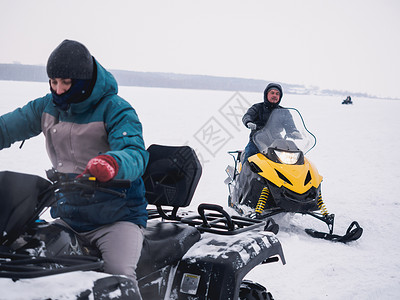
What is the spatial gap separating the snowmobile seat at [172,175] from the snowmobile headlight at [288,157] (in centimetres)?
299

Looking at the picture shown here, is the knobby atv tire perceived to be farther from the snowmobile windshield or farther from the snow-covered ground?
the snowmobile windshield

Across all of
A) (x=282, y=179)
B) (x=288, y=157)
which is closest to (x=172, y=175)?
(x=282, y=179)

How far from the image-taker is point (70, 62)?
6.14 feet

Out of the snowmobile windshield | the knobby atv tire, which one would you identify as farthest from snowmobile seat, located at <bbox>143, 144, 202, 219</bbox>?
the snowmobile windshield

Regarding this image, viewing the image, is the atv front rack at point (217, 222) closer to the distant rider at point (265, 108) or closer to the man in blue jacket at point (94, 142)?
the man in blue jacket at point (94, 142)

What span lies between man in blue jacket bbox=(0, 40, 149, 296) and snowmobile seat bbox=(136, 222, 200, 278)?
117 millimetres

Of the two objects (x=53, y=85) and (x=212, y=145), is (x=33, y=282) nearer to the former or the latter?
(x=53, y=85)

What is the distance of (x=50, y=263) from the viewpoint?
1.52 m

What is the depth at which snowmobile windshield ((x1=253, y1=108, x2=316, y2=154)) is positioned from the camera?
555cm

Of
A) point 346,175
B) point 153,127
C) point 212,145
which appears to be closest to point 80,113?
point 346,175

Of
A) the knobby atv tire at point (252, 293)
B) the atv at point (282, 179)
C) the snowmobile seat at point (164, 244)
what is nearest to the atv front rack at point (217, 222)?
the snowmobile seat at point (164, 244)

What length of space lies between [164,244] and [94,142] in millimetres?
614

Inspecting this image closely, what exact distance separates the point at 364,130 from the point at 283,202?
1589cm

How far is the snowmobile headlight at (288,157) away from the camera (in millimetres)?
5266
